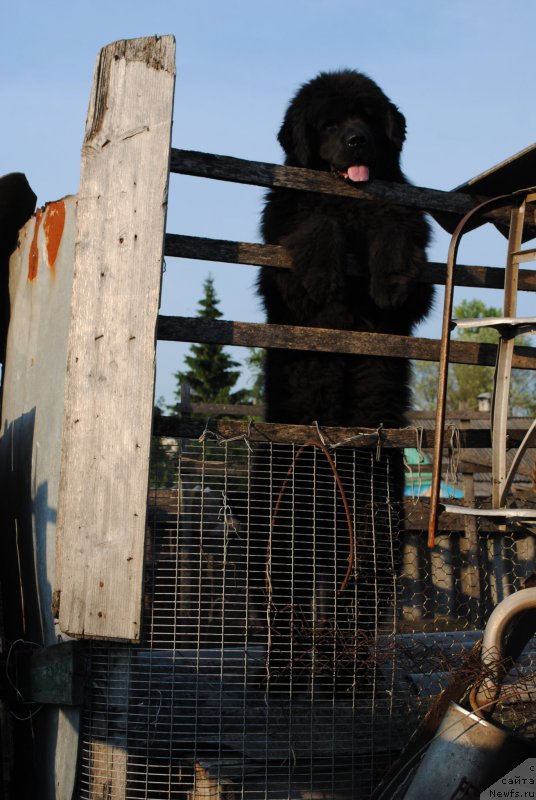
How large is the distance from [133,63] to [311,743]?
2835mm

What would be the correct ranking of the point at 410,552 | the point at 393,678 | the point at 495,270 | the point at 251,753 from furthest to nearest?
the point at 410,552
the point at 495,270
the point at 393,678
the point at 251,753

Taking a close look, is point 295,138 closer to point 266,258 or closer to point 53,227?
point 266,258

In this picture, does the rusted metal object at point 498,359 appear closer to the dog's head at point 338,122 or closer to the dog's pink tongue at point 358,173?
the dog's pink tongue at point 358,173

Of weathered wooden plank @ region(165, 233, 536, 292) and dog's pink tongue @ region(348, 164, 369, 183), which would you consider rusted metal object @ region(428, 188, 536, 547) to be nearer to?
weathered wooden plank @ region(165, 233, 536, 292)

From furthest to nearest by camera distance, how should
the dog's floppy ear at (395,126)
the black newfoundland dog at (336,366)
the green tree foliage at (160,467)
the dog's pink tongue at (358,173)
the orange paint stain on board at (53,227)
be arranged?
1. the dog's floppy ear at (395,126)
2. the dog's pink tongue at (358,173)
3. the orange paint stain on board at (53,227)
4. the black newfoundland dog at (336,366)
5. the green tree foliage at (160,467)

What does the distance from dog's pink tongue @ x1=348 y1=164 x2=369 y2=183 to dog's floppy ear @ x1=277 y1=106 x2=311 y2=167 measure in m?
0.59

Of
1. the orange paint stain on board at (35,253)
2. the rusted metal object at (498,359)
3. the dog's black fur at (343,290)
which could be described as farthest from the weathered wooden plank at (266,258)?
the orange paint stain on board at (35,253)

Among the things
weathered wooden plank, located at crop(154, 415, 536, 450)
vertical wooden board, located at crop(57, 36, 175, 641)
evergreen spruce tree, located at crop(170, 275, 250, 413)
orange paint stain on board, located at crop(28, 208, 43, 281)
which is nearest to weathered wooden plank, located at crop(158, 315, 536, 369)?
vertical wooden board, located at crop(57, 36, 175, 641)

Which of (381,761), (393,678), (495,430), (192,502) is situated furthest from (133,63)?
(381,761)

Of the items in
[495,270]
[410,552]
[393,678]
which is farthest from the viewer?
[410,552]

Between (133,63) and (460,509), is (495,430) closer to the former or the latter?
(460,509)

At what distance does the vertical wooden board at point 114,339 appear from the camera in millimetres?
3307

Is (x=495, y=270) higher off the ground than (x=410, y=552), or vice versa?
(x=495, y=270)

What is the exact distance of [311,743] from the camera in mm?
3441
